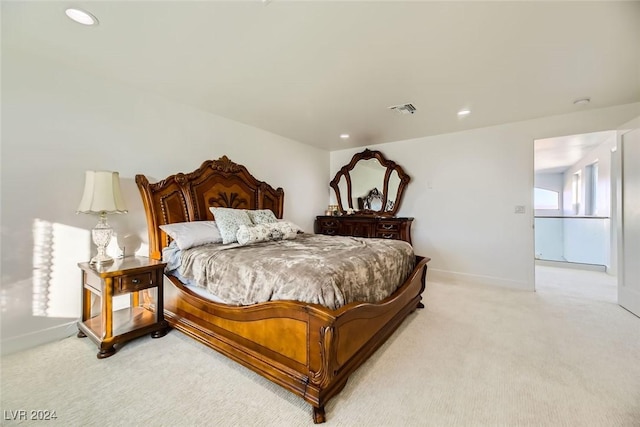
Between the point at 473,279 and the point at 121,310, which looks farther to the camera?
the point at 473,279

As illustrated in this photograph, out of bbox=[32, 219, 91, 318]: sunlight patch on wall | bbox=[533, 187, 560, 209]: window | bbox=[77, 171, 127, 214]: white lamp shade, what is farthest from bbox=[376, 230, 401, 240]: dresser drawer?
bbox=[533, 187, 560, 209]: window

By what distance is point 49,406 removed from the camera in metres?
1.47

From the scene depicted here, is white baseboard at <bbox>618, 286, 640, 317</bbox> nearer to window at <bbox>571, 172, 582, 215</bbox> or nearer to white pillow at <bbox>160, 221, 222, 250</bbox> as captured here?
white pillow at <bbox>160, 221, 222, 250</bbox>

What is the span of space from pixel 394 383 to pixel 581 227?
20.5 ft

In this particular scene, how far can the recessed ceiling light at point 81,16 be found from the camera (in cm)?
164

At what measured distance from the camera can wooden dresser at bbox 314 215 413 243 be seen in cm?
427

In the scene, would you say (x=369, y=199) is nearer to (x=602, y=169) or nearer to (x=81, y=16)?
(x=81, y=16)

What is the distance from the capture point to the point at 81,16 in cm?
168

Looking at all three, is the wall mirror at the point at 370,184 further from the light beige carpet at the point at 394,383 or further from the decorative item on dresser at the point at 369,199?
the light beige carpet at the point at 394,383

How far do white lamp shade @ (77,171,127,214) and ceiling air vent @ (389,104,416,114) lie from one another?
9.80 feet

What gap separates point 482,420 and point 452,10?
7.69 ft

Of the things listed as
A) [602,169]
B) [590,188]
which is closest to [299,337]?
[602,169]

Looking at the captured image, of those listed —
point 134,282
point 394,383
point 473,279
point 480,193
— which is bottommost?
point 394,383

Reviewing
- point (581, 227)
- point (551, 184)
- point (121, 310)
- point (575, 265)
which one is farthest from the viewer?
point (551, 184)
